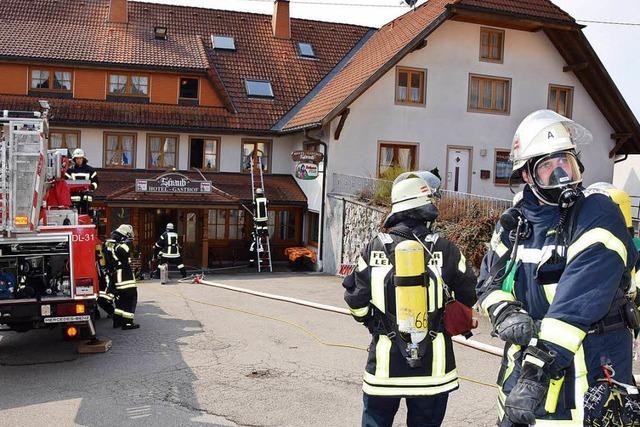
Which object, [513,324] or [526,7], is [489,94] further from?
[513,324]

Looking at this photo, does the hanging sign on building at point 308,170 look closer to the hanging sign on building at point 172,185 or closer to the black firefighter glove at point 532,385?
the hanging sign on building at point 172,185

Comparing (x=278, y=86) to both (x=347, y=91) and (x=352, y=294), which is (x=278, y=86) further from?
(x=352, y=294)

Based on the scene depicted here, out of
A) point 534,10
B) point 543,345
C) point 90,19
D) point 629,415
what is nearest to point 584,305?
point 543,345

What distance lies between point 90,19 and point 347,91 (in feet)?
37.2

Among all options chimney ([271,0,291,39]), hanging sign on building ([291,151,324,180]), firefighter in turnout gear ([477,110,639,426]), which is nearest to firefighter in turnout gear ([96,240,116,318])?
firefighter in turnout gear ([477,110,639,426])

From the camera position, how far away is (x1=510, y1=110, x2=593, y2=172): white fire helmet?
10.4 feet

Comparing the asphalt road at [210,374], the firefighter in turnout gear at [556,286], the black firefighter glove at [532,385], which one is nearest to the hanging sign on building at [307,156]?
the asphalt road at [210,374]

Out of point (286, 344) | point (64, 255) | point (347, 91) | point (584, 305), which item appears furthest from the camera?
point (347, 91)

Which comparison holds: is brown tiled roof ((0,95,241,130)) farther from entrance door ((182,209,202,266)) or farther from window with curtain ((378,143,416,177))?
window with curtain ((378,143,416,177))

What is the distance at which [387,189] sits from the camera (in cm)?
1598

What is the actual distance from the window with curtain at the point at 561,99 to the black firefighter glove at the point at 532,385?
67.9 feet

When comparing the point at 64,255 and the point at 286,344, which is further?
the point at 286,344

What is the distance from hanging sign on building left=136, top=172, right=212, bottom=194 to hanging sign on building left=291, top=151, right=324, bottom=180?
10.3ft

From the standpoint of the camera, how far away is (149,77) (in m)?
21.9
